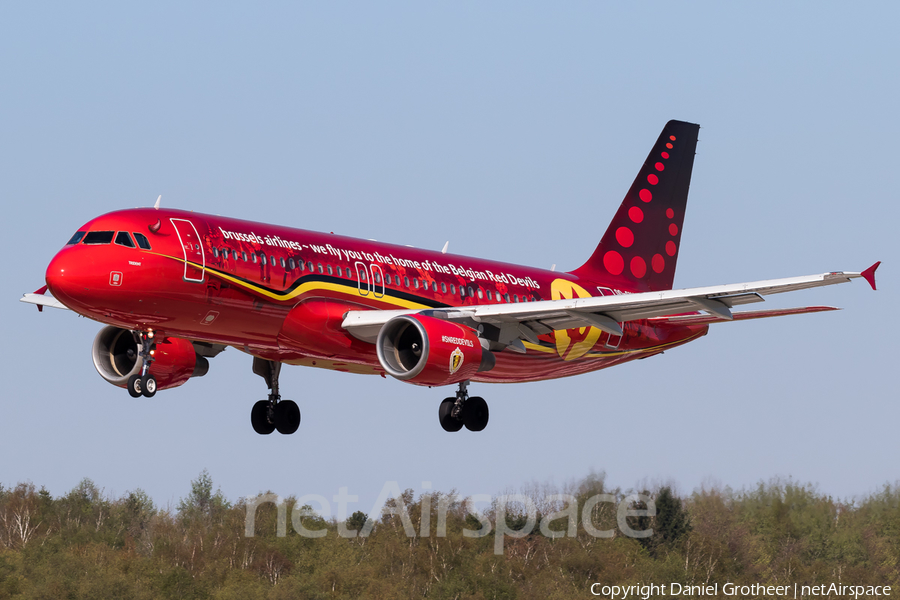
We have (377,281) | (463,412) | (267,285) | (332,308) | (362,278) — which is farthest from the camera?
(463,412)

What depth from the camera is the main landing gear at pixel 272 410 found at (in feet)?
120

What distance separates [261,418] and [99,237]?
999 cm

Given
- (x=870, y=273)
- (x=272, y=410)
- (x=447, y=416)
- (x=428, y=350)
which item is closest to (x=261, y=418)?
(x=272, y=410)

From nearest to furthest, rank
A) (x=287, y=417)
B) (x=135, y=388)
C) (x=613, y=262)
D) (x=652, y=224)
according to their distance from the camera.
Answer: (x=135, y=388)
(x=287, y=417)
(x=613, y=262)
(x=652, y=224)

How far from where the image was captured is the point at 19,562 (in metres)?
80.6

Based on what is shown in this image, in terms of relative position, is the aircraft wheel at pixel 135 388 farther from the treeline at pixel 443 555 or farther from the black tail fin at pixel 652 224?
the treeline at pixel 443 555

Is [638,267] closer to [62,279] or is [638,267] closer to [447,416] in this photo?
[447,416]

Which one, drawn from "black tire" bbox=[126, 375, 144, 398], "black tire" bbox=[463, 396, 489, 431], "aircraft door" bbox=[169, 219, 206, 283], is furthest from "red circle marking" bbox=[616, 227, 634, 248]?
"black tire" bbox=[126, 375, 144, 398]

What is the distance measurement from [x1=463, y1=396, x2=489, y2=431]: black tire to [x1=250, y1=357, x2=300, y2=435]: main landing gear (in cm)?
528

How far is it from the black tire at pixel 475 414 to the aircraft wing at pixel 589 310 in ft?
7.11

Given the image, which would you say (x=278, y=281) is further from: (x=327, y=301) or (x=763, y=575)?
(x=763, y=575)

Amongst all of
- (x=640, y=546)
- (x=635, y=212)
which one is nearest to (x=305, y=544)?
(x=640, y=546)

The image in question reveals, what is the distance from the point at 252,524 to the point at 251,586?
8.49 m

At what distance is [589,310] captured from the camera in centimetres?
3228
